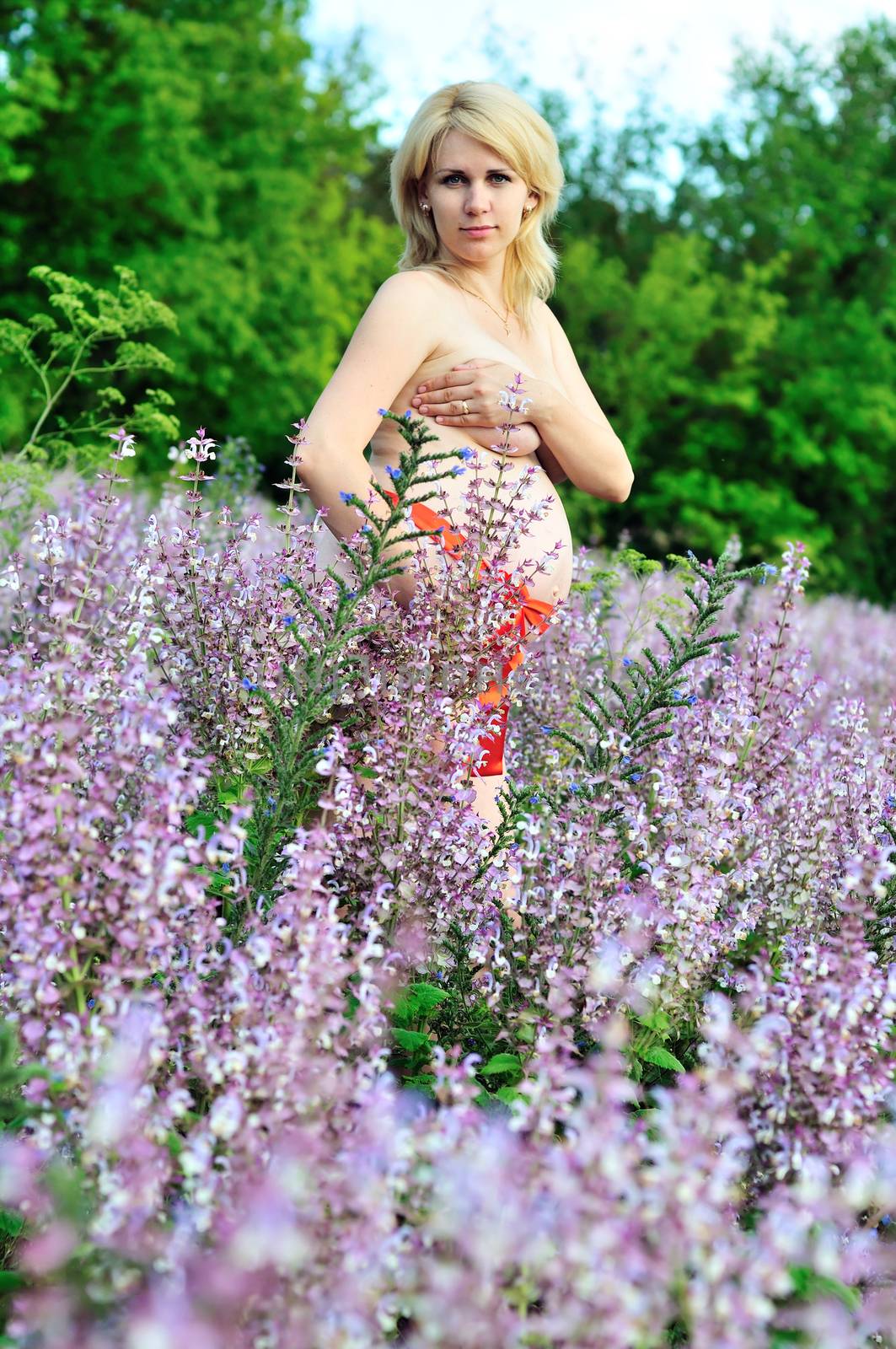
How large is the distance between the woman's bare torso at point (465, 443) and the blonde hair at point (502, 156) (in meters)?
0.21

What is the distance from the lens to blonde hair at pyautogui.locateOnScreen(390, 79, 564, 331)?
416 centimetres

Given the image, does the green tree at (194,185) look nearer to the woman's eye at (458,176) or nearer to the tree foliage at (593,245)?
the tree foliage at (593,245)

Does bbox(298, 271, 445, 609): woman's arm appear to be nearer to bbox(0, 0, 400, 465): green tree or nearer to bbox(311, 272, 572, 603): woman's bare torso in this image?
bbox(311, 272, 572, 603): woman's bare torso

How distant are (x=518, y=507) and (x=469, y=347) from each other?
53cm

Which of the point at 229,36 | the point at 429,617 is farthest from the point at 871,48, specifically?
the point at 429,617

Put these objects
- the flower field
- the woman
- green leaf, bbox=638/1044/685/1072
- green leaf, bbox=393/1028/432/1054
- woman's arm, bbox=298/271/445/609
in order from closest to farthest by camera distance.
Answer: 1. the flower field
2. green leaf, bbox=393/1028/432/1054
3. green leaf, bbox=638/1044/685/1072
4. woman's arm, bbox=298/271/445/609
5. the woman

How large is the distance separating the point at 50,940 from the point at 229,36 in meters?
22.6

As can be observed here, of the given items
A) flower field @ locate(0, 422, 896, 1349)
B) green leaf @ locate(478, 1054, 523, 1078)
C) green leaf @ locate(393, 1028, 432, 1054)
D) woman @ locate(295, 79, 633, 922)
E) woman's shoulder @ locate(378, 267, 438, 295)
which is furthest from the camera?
woman's shoulder @ locate(378, 267, 438, 295)

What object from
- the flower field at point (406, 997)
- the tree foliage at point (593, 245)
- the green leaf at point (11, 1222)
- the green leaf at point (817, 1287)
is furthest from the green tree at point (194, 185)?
the green leaf at point (817, 1287)

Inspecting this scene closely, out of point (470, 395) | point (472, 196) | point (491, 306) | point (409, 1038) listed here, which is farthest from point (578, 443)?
point (409, 1038)

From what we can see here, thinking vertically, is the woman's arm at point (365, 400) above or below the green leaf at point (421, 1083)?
above

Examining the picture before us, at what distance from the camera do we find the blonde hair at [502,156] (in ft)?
13.6

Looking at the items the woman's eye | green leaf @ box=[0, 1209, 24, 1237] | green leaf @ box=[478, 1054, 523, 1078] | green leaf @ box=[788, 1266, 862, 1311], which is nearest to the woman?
the woman's eye

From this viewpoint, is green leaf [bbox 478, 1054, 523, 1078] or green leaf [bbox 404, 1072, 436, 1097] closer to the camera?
green leaf [bbox 478, 1054, 523, 1078]
